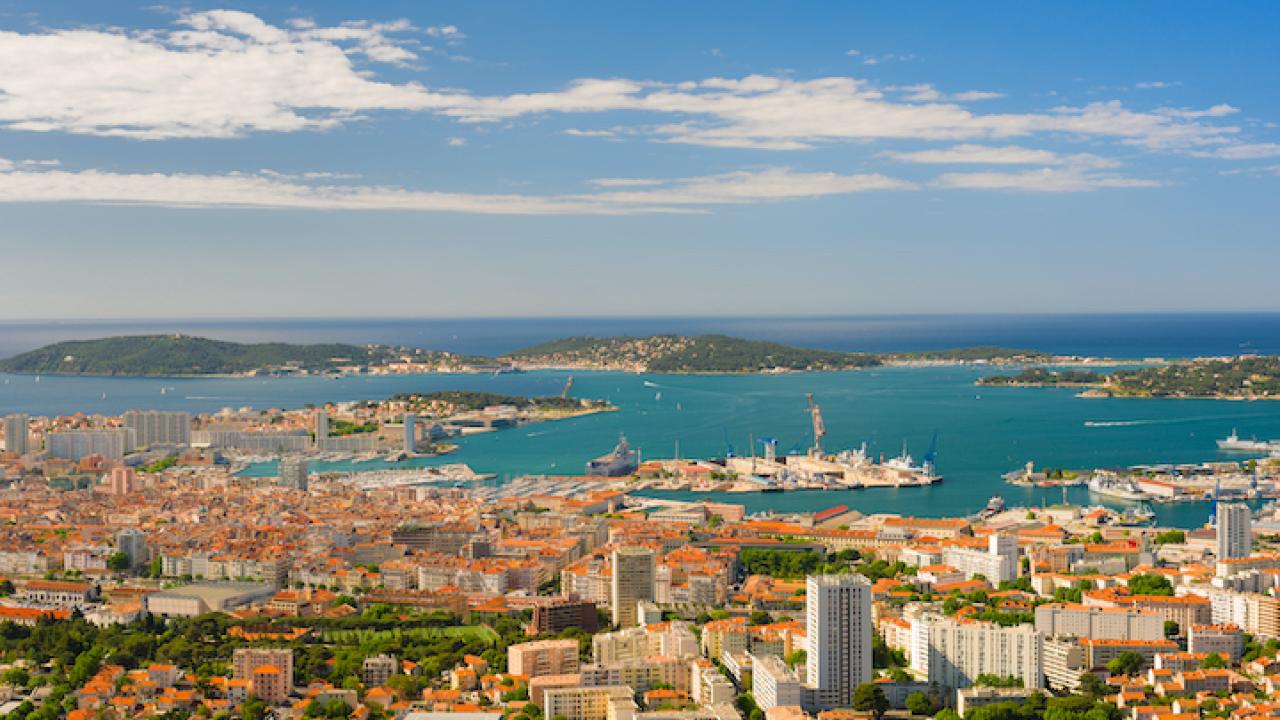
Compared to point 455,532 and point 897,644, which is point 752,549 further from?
point 897,644

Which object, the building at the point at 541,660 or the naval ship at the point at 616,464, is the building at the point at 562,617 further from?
the naval ship at the point at 616,464

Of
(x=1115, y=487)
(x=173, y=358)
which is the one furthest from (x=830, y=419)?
(x=173, y=358)

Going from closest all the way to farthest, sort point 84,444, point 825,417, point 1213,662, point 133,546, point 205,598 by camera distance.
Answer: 1. point 1213,662
2. point 205,598
3. point 133,546
4. point 84,444
5. point 825,417

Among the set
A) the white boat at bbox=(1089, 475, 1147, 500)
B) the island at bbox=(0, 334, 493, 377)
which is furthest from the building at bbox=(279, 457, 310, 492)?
the island at bbox=(0, 334, 493, 377)

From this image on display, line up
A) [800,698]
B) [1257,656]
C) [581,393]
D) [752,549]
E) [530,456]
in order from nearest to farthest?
1. [800,698]
2. [1257,656]
3. [752,549]
4. [530,456]
5. [581,393]

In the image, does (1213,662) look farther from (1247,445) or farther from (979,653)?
(1247,445)

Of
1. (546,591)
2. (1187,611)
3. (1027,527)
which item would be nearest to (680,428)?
(1027,527)
